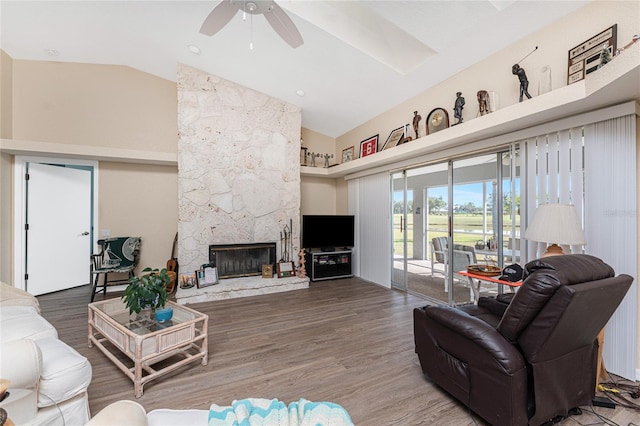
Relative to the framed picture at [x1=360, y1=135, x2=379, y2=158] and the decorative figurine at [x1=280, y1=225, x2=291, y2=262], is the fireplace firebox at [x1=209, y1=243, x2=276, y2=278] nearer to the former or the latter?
the decorative figurine at [x1=280, y1=225, x2=291, y2=262]

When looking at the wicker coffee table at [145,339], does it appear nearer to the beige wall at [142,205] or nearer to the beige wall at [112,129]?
the beige wall at [142,205]

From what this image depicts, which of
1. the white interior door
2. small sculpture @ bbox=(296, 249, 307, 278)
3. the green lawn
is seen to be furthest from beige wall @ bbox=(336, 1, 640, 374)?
the white interior door

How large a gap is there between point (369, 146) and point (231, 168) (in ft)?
8.51

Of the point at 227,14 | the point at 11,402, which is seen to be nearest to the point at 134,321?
the point at 11,402

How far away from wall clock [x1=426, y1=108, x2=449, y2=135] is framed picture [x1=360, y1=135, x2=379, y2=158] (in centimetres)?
123

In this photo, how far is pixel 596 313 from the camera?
150 cm

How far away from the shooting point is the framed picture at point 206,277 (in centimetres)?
420

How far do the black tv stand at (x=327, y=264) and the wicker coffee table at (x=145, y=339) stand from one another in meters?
2.92

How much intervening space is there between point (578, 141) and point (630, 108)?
0.39 meters

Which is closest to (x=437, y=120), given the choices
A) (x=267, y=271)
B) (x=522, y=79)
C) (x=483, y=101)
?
(x=483, y=101)

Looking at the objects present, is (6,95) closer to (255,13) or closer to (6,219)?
(6,219)

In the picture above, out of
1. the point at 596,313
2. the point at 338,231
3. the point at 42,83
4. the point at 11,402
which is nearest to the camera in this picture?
the point at 11,402

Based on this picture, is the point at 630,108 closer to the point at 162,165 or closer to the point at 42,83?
the point at 162,165

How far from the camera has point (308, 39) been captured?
10.6 ft
